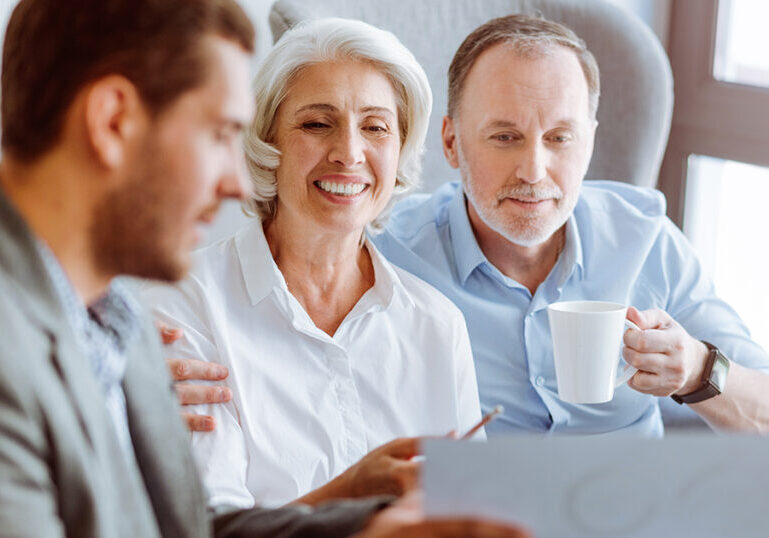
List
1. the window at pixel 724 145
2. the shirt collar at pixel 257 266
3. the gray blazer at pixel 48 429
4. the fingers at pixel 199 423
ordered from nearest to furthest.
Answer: the gray blazer at pixel 48 429 → the fingers at pixel 199 423 → the shirt collar at pixel 257 266 → the window at pixel 724 145

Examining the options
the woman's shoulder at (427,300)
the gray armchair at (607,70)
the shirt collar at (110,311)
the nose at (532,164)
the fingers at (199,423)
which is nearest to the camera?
the shirt collar at (110,311)

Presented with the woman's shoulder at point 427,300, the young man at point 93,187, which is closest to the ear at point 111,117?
the young man at point 93,187

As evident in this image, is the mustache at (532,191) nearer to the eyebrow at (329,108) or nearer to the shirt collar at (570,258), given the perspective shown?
the shirt collar at (570,258)

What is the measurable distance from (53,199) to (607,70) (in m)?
1.58

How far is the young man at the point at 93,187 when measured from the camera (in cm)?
74

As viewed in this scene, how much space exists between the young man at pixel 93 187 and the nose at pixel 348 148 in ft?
2.04

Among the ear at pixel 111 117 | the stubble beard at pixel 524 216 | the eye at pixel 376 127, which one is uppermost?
the ear at pixel 111 117

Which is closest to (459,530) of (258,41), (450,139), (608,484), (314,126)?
(608,484)

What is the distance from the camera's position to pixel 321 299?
5.00 feet

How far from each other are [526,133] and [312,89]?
40cm

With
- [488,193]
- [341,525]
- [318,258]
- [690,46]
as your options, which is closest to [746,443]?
[341,525]

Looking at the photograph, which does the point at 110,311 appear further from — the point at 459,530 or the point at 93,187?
the point at 459,530

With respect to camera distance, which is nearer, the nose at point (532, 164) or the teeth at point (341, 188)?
the teeth at point (341, 188)

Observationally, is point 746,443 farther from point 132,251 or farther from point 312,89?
point 312,89
